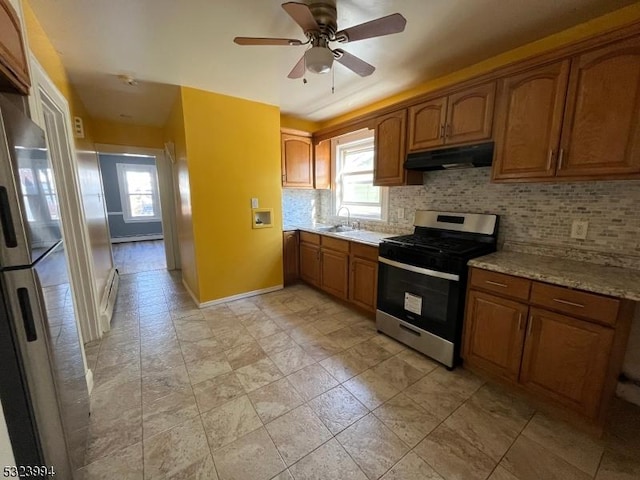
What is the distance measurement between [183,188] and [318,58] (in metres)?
2.33

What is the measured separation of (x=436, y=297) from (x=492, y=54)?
6.41ft

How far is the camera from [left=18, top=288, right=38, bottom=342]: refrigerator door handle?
888 millimetres

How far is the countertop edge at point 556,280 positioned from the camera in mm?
1293

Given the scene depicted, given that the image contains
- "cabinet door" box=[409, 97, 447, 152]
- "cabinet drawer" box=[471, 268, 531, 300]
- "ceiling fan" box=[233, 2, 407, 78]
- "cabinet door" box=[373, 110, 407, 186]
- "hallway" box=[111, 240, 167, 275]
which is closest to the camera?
"ceiling fan" box=[233, 2, 407, 78]

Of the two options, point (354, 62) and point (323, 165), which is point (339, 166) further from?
point (354, 62)

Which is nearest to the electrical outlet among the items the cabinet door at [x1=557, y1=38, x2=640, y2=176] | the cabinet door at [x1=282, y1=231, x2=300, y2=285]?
the cabinet door at [x1=557, y1=38, x2=640, y2=176]

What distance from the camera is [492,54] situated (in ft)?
6.80

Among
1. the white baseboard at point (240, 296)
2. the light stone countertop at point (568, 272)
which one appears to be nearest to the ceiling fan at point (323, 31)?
the light stone countertop at point (568, 272)

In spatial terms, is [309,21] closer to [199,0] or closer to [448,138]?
[199,0]

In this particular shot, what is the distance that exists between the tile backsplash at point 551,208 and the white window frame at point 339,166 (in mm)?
432

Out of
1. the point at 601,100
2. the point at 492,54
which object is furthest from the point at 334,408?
the point at 492,54

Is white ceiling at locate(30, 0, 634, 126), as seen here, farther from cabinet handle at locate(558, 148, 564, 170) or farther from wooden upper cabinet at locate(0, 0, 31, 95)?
cabinet handle at locate(558, 148, 564, 170)

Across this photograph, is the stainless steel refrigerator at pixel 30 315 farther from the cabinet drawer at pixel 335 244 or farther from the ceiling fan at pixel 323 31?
the cabinet drawer at pixel 335 244

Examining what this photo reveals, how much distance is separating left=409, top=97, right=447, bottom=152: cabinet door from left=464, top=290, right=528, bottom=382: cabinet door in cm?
130
